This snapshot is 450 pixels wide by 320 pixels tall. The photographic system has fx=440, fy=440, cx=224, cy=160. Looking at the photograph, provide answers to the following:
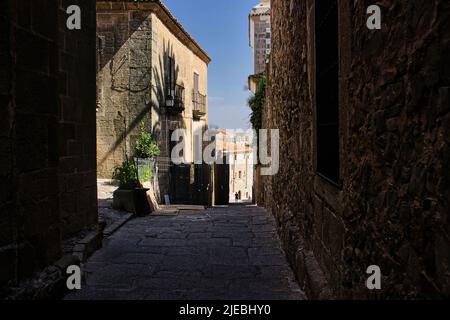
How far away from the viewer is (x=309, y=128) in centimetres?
370

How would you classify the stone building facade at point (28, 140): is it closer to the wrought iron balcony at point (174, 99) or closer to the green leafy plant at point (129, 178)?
the green leafy plant at point (129, 178)

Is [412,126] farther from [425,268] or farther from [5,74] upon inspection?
[5,74]

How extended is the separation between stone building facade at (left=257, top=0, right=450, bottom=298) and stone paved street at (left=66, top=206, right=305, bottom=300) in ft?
1.40

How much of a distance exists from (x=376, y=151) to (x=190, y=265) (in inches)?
112

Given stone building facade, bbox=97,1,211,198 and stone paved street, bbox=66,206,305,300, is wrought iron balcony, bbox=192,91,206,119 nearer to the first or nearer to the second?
stone building facade, bbox=97,1,211,198

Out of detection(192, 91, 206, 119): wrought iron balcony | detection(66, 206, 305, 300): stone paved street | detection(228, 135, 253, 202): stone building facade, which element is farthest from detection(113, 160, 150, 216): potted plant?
detection(228, 135, 253, 202): stone building facade

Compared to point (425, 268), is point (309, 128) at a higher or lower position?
higher

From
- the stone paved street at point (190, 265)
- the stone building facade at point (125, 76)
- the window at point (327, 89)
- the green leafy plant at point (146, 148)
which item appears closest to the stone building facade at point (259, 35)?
the stone building facade at point (125, 76)

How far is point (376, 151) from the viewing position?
1896 millimetres

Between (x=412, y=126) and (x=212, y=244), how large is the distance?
4076 millimetres

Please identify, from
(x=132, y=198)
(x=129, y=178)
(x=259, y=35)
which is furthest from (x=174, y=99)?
(x=132, y=198)

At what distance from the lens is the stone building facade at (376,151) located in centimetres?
131

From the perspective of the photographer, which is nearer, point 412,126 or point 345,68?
point 412,126
